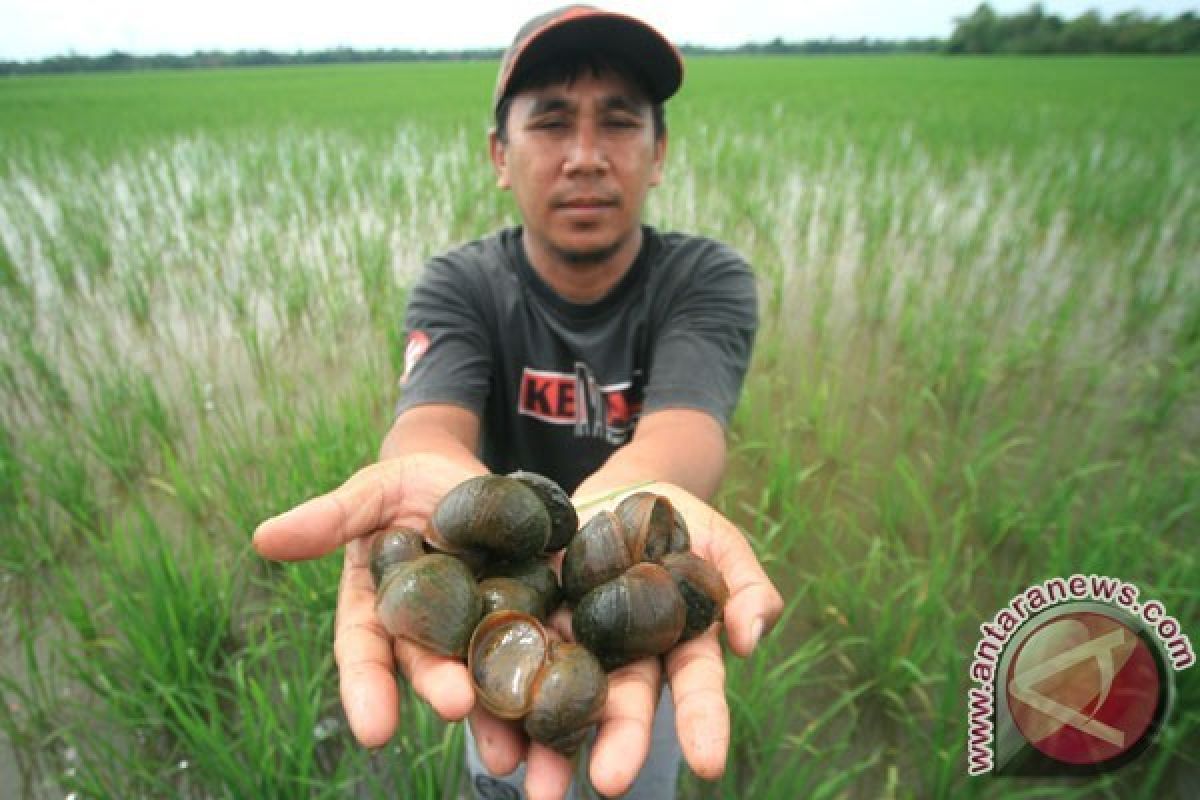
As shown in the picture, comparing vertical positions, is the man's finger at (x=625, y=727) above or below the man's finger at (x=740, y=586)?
below

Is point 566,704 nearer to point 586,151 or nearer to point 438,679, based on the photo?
point 438,679

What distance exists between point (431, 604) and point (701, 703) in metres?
0.43

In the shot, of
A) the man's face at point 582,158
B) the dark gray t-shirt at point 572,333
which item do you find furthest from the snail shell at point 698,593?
the man's face at point 582,158

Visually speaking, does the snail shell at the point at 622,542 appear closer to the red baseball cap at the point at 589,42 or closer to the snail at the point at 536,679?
the snail at the point at 536,679

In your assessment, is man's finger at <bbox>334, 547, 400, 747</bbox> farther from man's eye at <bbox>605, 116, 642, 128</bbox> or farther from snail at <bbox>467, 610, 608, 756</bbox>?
man's eye at <bbox>605, 116, 642, 128</bbox>

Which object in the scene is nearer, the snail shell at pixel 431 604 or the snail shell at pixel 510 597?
the snail shell at pixel 431 604

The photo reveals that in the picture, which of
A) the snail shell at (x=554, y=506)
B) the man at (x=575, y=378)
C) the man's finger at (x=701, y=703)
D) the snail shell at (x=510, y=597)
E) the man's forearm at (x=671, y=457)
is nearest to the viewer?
the man's finger at (x=701, y=703)

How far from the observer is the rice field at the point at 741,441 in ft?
4.98

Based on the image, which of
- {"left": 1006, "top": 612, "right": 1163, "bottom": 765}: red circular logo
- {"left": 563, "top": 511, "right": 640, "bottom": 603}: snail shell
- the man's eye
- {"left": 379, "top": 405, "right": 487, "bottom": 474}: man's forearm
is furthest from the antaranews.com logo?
the man's eye

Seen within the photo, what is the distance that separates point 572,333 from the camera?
1971mm

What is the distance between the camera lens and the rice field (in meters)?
1.52

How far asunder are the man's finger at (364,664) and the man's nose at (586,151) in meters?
1.08

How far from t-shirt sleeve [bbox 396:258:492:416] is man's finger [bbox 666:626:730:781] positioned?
924mm

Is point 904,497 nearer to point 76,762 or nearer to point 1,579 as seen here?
point 76,762
